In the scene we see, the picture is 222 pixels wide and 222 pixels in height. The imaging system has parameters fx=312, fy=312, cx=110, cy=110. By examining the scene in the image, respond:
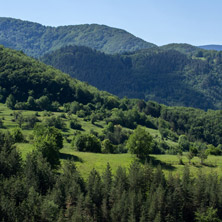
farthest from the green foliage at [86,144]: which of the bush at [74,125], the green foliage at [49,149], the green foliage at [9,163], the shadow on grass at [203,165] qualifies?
the bush at [74,125]

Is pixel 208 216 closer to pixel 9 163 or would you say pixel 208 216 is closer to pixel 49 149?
pixel 49 149

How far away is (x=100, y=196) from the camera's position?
76.9 meters

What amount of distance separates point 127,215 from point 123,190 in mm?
7862

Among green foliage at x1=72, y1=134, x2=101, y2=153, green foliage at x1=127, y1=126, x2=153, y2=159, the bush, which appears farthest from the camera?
the bush

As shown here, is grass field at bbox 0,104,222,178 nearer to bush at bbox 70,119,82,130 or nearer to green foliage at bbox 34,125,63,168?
green foliage at bbox 34,125,63,168

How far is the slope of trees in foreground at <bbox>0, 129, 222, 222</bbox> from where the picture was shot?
219ft

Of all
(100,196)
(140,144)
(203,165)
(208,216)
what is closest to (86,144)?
(140,144)

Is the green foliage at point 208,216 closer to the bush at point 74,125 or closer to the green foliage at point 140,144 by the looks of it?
the green foliage at point 140,144

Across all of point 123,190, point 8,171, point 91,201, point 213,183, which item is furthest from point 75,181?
point 213,183

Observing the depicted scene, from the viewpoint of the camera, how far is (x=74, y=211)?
69.7 metres

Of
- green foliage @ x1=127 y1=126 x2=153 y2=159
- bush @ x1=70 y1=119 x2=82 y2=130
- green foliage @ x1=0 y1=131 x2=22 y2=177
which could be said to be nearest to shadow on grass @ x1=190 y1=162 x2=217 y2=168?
green foliage @ x1=127 y1=126 x2=153 y2=159

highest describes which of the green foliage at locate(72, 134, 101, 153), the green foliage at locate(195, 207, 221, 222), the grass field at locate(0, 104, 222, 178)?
the green foliage at locate(72, 134, 101, 153)

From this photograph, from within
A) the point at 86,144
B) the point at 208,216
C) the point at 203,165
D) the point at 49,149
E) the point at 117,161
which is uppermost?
the point at 49,149

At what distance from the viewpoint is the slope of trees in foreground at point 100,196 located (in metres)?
66.8
